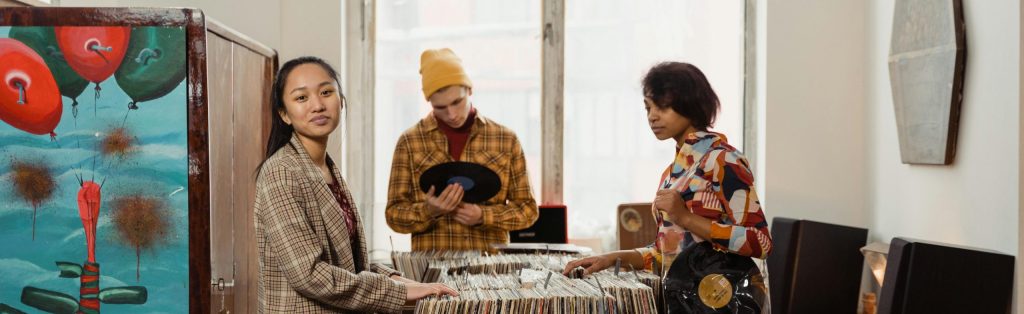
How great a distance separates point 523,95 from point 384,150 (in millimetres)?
733

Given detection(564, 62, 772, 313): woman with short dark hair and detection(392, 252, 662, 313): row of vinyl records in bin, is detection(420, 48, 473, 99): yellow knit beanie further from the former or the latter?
detection(564, 62, 772, 313): woman with short dark hair

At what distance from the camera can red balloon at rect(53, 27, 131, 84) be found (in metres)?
2.56

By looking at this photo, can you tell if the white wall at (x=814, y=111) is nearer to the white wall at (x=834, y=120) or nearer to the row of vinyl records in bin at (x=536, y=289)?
the white wall at (x=834, y=120)

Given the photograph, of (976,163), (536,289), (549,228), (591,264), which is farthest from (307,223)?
(549,228)

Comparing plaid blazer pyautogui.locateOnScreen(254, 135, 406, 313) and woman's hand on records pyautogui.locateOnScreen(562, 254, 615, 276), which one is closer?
plaid blazer pyautogui.locateOnScreen(254, 135, 406, 313)

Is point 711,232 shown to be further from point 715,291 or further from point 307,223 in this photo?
point 307,223

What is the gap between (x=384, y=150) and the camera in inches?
189

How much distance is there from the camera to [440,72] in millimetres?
3570

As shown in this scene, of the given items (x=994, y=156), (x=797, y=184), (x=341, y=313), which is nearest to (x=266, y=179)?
(x=341, y=313)

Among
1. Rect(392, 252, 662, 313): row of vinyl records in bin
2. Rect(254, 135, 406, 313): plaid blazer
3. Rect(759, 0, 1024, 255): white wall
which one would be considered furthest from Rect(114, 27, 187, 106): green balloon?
Rect(759, 0, 1024, 255): white wall

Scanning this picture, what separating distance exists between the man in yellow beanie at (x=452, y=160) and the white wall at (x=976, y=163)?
56.4 inches

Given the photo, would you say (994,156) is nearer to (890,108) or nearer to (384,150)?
(890,108)

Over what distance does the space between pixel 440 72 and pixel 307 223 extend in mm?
1634

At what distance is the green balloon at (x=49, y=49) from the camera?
2541 mm
